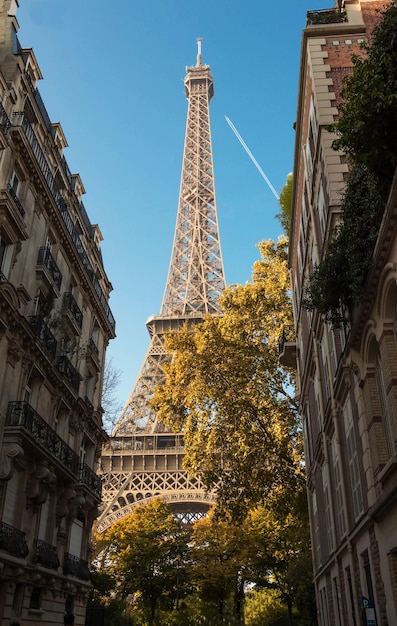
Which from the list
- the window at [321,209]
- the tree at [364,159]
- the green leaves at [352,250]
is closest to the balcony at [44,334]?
the window at [321,209]

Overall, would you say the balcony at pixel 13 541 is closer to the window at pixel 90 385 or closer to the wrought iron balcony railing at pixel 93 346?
the window at pixel 90 385

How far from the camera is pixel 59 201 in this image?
82.0 feet

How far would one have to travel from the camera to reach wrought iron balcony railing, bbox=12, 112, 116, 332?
69.2 ft

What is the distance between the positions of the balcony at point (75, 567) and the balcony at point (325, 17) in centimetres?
2111

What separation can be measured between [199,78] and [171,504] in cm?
8226

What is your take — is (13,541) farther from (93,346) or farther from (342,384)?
(93,346)

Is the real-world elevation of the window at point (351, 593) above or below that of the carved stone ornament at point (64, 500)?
below

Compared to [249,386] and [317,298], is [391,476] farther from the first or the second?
[249,386]

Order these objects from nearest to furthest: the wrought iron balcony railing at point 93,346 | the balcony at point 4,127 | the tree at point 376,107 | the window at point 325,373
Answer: the tree at point 376,107, the window at point 325,373, the balcony at point 4,127, the wrought iron balcony railing at point 93,346

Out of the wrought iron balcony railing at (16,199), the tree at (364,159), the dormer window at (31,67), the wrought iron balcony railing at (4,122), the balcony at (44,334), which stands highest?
the dormer window at (31,67)

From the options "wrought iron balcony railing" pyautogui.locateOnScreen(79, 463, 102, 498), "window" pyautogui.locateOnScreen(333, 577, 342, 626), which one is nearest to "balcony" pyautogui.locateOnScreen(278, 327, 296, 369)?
"wrought iron balcony railing" pyautogui.locateOnScreen(79, 463, 102, 498)

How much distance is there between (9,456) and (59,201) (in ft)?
36.4

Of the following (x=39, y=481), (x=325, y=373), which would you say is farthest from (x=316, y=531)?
(x=39, y=481)

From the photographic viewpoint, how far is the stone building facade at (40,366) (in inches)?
744
